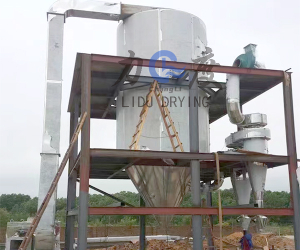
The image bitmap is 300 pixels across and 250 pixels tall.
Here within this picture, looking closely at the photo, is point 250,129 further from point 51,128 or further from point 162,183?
point 51,128

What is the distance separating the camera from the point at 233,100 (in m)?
13.1

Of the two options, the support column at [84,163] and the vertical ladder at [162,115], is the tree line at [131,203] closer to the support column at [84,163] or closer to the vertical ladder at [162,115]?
the vertical ladder at [162,115]

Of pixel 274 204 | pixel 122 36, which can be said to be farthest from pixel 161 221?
pixel 274 204

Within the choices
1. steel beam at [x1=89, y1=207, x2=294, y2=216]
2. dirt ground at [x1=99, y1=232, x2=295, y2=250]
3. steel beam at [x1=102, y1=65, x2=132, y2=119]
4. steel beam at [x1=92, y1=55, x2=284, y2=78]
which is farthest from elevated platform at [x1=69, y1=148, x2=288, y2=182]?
dirt ground at [x1=99, y1=232, x2=295, y2=250]

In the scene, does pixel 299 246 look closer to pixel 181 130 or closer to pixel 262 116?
pixel 262 116

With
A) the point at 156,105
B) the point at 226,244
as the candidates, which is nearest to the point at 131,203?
the point at 226,244

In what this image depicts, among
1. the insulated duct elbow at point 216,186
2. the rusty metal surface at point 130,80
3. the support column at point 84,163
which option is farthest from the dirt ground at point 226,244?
the support column at point 84,163

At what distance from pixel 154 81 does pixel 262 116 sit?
12.6ft

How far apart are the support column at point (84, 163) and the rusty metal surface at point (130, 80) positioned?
1.79ft

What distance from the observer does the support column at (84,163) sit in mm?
10555

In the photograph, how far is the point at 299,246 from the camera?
11.8m

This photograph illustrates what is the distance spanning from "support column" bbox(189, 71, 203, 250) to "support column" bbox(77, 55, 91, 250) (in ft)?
10.3

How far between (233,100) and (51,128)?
21.9ft

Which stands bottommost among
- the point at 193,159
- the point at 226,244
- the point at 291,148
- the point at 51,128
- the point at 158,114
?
the point at 226,244
